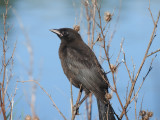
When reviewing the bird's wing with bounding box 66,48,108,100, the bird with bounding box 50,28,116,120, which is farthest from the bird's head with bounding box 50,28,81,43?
the bird's wing with bounding box 66,48,108,100

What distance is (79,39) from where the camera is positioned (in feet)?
14.6

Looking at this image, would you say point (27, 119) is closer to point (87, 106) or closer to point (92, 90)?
point (92, 90)

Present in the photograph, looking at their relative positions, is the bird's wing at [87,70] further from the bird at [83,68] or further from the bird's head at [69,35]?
the bird's head at [69,35]

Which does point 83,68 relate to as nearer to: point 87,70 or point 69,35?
point 87,70

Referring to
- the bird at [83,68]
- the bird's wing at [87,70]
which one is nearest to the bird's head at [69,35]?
the bird at [83,68]

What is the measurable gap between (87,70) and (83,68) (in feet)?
0.20

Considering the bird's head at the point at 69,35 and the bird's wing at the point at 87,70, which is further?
the bird's head at the point at 69,35

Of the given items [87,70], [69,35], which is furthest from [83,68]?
[69,35]

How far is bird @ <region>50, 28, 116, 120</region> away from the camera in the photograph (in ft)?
12.9

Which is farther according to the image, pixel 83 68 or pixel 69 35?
pixel 69 35

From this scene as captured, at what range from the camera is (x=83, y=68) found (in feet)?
13.4

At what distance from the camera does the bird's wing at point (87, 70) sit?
3.95 metres

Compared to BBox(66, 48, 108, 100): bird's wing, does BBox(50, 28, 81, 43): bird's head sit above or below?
above

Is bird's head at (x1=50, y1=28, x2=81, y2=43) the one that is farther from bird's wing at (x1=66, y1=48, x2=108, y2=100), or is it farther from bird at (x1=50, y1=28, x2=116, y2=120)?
bird's wing at (x1=66, y1=48, x2=108, y2=100)
